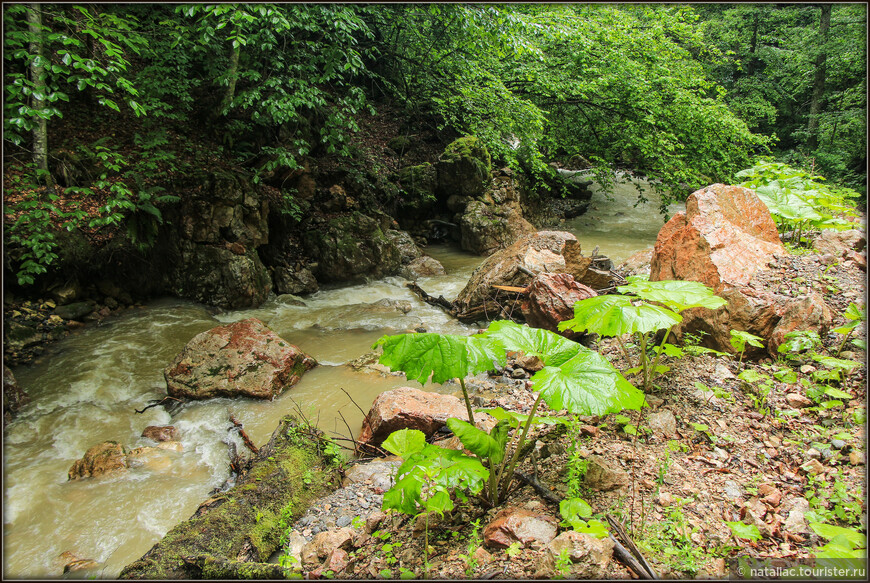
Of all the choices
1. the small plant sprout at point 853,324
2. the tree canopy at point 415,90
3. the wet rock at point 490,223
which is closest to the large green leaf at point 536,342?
the small plant sprout at point 853,324

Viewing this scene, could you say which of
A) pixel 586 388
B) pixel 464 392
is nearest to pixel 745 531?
pixel 586 388

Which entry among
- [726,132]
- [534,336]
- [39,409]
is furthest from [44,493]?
[726,132]

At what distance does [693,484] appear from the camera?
2119mm

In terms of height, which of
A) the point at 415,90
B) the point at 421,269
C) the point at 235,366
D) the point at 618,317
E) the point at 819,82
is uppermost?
the point at 819,82

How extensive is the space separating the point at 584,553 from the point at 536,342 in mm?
971

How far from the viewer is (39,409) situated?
459cm

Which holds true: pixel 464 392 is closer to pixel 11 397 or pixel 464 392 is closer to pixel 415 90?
pixel 11 397

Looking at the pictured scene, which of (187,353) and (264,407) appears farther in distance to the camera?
(187,353)

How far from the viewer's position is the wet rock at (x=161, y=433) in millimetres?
4164

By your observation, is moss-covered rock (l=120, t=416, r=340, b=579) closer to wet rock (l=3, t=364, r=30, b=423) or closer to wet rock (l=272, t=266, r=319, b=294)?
wet rock (l=3, t=364, r=30, b=423)

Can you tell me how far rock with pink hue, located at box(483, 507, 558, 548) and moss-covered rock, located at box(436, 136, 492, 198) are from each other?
34.9ft

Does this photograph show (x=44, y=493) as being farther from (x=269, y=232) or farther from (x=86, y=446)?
(x=269, y=232)

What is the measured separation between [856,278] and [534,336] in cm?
342

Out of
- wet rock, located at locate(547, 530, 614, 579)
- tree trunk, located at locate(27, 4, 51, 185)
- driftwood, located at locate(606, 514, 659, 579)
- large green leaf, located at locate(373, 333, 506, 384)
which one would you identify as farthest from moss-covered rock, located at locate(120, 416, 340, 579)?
tree trunk, located at locate(27, 4, 51, 185)
